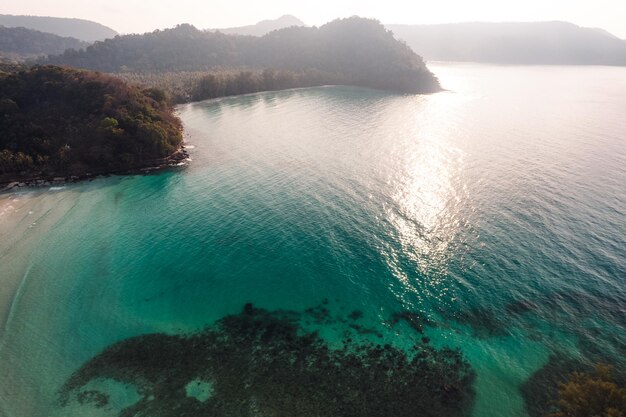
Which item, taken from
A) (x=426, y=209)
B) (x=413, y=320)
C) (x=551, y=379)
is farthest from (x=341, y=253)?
(x=551, y=379)

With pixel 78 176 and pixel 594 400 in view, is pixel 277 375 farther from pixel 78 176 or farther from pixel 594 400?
pixel 78 176

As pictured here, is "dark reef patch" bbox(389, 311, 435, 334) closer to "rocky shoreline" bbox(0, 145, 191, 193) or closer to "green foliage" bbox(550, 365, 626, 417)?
"green foliage" bbox(550, 365, 626, 417)

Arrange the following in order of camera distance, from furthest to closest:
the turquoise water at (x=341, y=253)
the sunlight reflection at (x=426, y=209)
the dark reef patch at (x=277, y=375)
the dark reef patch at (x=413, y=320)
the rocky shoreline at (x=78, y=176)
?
the rocky shoreline at (x=78, y=176) → the sunlight reflection at (x=426, y=209) → the dark reef patch at (x=413, y=320) → the turquoise water at (x=341, y=253) → the dark reef patch at (x=277, y=375)

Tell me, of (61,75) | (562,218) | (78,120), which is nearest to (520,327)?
(562,218)

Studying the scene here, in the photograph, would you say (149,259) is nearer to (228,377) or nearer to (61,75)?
(228,377)

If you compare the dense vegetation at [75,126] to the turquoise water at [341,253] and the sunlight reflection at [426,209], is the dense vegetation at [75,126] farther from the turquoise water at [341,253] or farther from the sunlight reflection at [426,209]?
the sunlight reflection at [426,209]

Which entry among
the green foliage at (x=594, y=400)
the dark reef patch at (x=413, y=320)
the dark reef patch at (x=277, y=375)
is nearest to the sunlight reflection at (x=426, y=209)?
the dark reef patch at (x=413, y=320)

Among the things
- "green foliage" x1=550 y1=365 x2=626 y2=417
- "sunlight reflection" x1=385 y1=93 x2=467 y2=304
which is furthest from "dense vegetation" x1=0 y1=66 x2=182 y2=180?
"green foliage" x1=550 y1=365 x2=626 y2=417
